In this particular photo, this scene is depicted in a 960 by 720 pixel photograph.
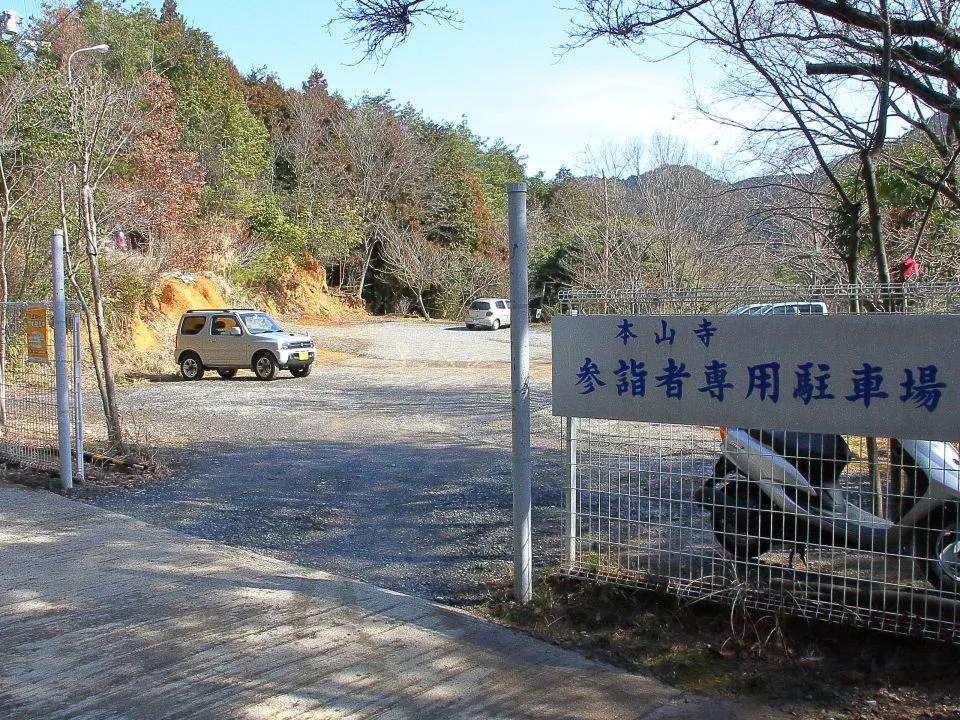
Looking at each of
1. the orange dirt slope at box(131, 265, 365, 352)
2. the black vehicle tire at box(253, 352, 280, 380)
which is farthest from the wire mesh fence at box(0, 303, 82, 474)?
the orange dirt slope at box(131, 265, 365, 352)

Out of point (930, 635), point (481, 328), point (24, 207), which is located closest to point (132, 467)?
point (930, 635)

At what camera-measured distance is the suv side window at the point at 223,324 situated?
2014 centimetres

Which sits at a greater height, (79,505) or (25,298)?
(25,298)

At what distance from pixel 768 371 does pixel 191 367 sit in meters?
18.6

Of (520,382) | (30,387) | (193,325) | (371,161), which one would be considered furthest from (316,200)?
(520,382)

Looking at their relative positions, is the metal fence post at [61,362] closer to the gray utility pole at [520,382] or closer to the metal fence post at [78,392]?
the metal fence post at [78,392]

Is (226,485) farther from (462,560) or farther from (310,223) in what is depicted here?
(310,223)

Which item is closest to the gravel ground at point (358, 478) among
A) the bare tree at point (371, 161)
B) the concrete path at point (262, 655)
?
the concrete path at point (262, 655)

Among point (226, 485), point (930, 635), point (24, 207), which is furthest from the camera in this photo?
point (24, 207)

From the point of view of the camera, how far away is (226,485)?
7902 mm

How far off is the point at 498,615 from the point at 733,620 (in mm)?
1260

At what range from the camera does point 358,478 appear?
8180 millimetres

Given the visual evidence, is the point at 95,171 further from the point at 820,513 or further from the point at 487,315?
the point at 487,315

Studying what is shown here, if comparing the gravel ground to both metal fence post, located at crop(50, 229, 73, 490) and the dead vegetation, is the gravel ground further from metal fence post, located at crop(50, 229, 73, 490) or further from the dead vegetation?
the dead vegetation
